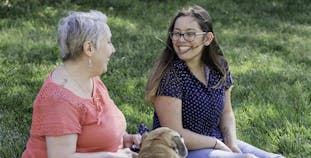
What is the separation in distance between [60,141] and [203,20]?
1370mm

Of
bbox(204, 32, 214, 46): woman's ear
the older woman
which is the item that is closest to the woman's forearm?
bbox(204, 32, 214, 46): woman's ear

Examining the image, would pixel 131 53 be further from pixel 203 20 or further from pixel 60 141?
pixel 60 141

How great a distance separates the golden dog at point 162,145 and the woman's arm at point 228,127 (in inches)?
31.0

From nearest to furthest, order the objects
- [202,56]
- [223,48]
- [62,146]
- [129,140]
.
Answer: [62,146] → [129,140] → [202,56] → [223,48]

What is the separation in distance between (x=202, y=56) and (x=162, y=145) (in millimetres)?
1012

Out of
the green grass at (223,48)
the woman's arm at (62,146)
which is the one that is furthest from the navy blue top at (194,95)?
the green grass at (223,48)

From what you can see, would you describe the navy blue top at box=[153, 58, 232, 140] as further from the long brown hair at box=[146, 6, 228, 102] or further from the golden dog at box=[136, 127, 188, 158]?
the golden dog at box=[136, 127, 188, 158]

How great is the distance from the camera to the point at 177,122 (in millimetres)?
3812

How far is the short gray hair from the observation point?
3.17 metres

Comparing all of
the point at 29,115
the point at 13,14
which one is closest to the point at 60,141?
the point at 29,115

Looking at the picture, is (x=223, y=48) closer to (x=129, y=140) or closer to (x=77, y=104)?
(x=129, y=140)

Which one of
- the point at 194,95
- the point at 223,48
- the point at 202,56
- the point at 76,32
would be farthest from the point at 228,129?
the point at 223,48

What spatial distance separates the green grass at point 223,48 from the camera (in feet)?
16.9

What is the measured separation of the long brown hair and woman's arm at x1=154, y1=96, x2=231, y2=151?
9 centimetres
